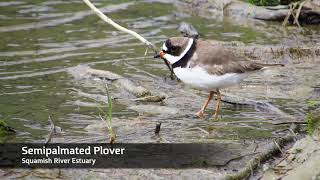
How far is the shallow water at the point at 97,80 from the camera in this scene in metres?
7.63

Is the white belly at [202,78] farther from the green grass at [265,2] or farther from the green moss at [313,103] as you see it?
the green grass at [265,2]

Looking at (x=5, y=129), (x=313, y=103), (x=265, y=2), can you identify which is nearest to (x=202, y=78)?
(x=313, y=103)

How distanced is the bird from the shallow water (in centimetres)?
50

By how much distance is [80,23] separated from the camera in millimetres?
13703

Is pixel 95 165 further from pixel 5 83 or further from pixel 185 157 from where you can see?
pixel 5 83

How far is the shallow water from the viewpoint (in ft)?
25.0

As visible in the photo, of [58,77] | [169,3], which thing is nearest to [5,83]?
[58,77]

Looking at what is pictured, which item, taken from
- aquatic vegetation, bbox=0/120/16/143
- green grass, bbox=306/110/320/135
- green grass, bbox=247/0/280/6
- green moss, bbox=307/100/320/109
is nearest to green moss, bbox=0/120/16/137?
aquatic vegetation, bbox=0/120/16/143

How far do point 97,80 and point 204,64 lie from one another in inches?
96.6

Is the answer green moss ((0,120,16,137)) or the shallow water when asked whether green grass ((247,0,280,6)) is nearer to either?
the shallow water

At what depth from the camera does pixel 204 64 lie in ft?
25.6

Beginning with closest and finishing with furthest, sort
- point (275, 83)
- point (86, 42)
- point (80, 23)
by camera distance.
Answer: point (275, 83) < point (86, 42) < point (80, 23)

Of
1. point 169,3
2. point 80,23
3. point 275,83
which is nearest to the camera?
point 275,83

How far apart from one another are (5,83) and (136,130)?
10.3 ft
